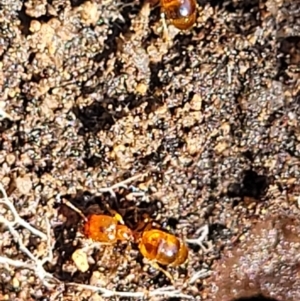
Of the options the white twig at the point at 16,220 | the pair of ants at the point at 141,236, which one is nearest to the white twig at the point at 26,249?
the white twig at the point at 16,220

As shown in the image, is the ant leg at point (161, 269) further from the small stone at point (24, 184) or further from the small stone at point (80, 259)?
the small stone at point (24, 184)

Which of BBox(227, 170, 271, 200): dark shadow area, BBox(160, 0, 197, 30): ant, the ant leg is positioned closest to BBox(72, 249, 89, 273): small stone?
the ant leg

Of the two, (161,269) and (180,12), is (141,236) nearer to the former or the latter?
(161,269)

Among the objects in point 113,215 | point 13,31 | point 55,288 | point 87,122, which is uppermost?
point 13,31

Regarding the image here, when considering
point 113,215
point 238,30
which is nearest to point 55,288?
point 113,215

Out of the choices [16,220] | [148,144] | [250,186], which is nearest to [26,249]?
[16,220]

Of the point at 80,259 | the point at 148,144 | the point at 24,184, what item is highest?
the point at 148,144

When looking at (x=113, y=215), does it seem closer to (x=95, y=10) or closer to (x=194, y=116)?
(x=194, y=116)

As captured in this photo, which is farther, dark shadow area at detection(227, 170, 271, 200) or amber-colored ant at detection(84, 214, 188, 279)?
dark shadow area at detection(227, 170, 271, 200)

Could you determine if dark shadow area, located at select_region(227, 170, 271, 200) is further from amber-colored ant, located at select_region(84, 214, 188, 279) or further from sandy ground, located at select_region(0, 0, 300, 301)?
amber-colored ant, located at select_region(84, 214, 188, 279)
